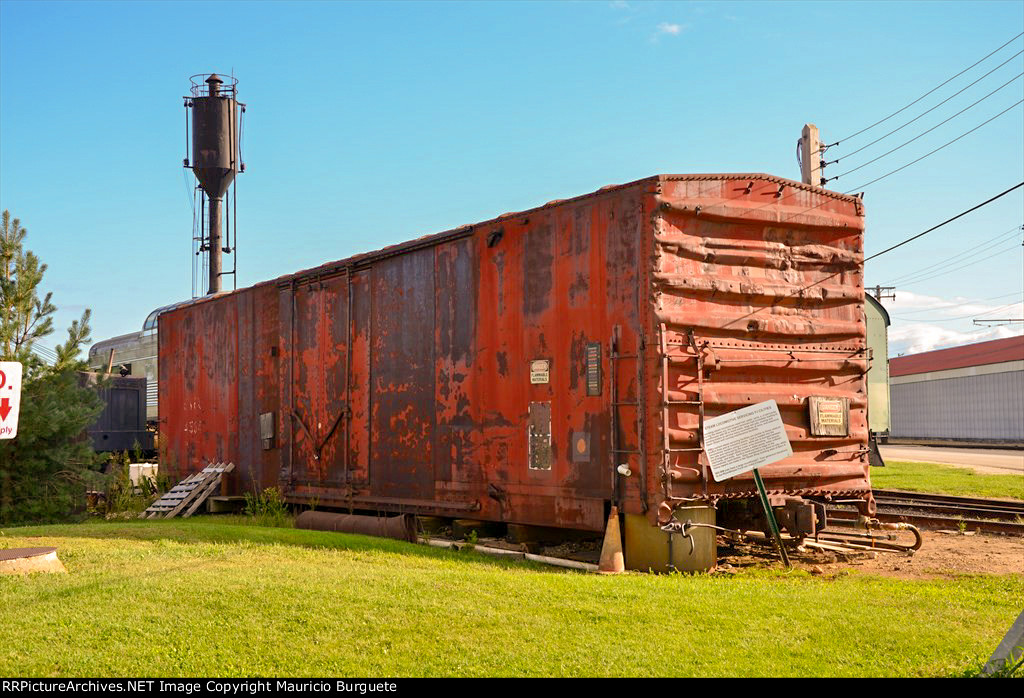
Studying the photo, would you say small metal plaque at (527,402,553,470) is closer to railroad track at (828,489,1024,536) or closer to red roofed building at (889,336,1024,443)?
railroad track at (828,489,1024,536)

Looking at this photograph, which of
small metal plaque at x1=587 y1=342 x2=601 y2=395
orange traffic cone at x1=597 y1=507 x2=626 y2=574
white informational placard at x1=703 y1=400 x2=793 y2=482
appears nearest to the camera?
white informational placard at x1=703 y1=400 x2=793 y2=482

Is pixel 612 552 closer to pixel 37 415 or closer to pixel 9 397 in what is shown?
pixel 9 397

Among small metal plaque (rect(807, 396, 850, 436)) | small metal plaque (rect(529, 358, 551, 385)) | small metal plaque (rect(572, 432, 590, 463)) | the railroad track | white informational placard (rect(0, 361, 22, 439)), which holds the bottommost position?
the railroad track

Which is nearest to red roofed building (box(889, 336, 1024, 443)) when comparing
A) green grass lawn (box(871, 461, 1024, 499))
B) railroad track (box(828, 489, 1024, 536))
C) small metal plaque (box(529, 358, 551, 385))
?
green grass lawn (box(871, 461, 1024, 499))

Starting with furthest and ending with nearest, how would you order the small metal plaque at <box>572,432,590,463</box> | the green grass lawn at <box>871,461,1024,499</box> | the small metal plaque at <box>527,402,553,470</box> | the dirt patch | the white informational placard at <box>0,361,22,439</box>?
the green grass lawn at <box>871,461,1024,499</box> → the small metal plaque at <box>527,402,553,470</box> → the small metal plaque at <box>572,432,590,463</box> → the dirt patch → the white informational placard at <box>0,361,22,439</box>

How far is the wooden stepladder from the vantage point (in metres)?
15.3

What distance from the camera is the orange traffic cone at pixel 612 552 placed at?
350 inches

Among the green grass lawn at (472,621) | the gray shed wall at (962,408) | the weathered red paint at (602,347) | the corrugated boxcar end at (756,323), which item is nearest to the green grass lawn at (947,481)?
the corrugated boxcar end at (756,323)

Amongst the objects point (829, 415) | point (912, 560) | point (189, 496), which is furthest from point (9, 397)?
point (189, 496)

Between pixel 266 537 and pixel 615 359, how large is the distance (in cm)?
445

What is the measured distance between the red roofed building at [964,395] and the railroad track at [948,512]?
26.0 metres

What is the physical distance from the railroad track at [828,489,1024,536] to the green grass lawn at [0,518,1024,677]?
3956 millimetres

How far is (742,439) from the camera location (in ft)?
28.4
